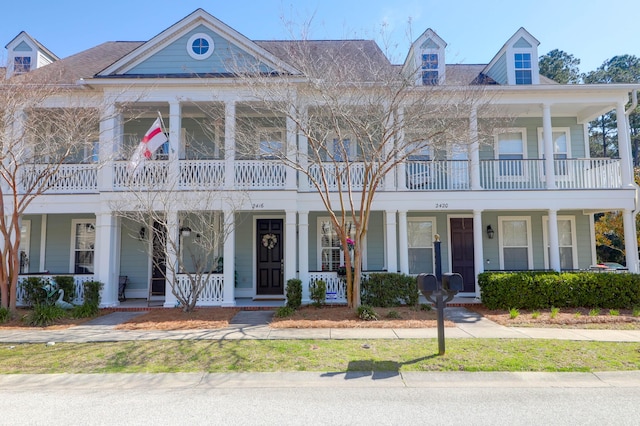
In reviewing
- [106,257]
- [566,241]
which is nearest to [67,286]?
[106,257]

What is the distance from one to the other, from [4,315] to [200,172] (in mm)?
5785

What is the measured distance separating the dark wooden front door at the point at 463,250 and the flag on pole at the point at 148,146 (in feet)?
32.9

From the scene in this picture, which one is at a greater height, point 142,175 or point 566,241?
point 142,175

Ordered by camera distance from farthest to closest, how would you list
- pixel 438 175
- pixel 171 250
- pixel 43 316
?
pixel 438 175, pixel 171 250, pixel 43 316

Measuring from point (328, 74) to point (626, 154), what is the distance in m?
9.55

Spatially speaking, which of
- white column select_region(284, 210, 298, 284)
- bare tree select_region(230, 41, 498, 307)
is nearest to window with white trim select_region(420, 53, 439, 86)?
bare tree select_region(230, 41, 498, 307)

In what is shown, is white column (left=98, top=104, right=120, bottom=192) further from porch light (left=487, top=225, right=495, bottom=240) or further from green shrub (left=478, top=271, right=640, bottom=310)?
porch light (left=487, top=225, right=495, bottom=240)

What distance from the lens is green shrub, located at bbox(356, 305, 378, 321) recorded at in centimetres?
930

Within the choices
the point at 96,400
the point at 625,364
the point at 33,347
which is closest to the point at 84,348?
the point at 33,347

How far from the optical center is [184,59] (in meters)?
12.0

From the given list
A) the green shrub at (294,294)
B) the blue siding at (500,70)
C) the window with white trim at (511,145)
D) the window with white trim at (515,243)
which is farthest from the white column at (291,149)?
the window with white trim at (515,243)

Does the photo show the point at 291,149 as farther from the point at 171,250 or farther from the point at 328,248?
the point at 328,248

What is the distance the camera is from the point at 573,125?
14273 mm

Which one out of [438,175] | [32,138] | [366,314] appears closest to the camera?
[366,314]
